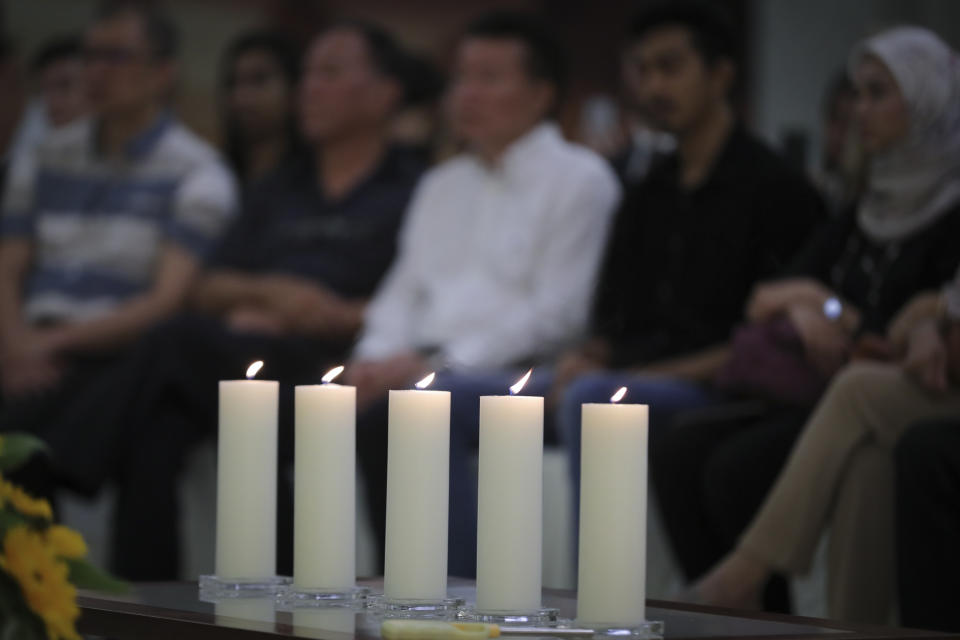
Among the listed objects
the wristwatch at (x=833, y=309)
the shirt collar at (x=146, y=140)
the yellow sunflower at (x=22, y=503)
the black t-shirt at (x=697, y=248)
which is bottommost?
the yellow sunflower at (x=22, y=503)

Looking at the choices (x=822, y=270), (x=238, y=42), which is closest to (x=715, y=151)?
(x=822, y=270)

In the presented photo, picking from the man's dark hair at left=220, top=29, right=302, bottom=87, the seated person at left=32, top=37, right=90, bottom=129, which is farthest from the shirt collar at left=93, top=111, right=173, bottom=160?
the seated person at left=32, top=37, right=90, bottom=129

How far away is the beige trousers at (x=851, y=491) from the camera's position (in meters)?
2.09

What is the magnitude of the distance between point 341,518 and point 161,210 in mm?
2235

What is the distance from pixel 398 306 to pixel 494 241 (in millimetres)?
269

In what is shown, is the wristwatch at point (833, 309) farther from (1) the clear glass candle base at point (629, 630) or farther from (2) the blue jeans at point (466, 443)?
(1) the clear glass candle base at point (629, 630)

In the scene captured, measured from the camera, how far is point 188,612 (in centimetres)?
135

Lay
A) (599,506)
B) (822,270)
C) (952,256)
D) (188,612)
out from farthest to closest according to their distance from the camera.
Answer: (822,270) < (952,256) < (188,612) < (599,506)

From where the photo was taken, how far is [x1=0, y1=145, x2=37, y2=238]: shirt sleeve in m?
3.64

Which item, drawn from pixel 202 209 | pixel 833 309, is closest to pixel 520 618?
pixel 833 309

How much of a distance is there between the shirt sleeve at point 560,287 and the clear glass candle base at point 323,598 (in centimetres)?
A: 157

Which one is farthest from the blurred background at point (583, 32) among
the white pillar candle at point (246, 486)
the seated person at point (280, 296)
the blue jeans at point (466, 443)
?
the white pillar candle at point (246, 486)

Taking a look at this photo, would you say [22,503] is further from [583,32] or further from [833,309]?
[583,32]

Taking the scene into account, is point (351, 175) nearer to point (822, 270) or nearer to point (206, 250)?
point (206, 250)
